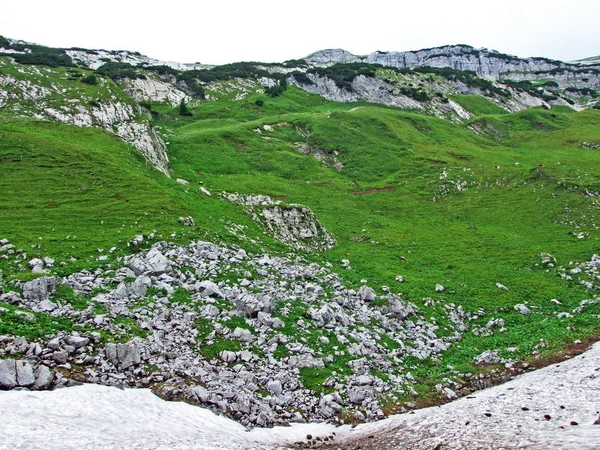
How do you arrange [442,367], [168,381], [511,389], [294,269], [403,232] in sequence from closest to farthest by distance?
[168,381] < [511,389] < [442,367] < [294,269] < [403,232]

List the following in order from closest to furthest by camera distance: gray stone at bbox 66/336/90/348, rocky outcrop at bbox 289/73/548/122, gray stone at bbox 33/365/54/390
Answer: gray stone at bbox 33/365/54/390, gray stone at bbox 66/336/90/348, rocky outcrop at bbox 289/73/548/122

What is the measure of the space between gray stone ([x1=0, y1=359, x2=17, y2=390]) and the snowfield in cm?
51

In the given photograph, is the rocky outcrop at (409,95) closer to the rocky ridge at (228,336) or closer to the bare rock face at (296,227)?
the bare rock face at (296,227)

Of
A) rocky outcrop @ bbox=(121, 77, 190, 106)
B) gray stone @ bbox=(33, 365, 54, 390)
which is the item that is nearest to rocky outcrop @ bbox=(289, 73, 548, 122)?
rocky outcrop @ bbox=(121, 77, 190, 106)

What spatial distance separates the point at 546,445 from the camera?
41.6 feet

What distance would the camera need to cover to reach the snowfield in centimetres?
1273

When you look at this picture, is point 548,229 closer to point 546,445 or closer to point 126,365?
point 546,445

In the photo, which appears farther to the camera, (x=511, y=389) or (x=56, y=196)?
(x=56, y=196)

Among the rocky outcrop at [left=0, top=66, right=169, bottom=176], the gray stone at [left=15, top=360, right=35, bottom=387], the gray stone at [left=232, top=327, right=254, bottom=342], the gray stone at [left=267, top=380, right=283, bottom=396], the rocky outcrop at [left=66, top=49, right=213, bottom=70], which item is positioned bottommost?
the gray stone at [left=267, top=380, right=283, bottom=396]

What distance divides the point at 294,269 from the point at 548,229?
3272 cm

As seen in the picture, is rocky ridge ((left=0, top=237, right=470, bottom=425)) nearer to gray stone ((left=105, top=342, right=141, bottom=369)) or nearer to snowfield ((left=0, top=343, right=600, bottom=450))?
gray stone ((left=105, top=342, right=141, bottom=369))

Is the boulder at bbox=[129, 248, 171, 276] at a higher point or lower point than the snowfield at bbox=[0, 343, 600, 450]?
higher

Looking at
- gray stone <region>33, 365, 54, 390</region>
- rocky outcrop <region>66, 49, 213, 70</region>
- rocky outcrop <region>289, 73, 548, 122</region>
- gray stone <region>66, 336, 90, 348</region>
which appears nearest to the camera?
gray stone <region>33, 365, 54, 390</region>

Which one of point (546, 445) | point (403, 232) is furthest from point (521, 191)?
point (546, 445)
